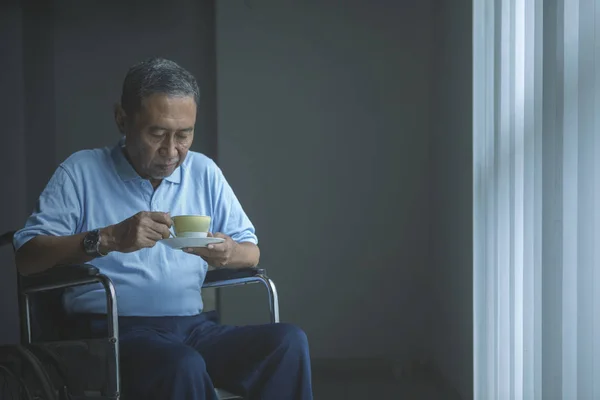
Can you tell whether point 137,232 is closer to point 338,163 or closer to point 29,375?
point 29,375

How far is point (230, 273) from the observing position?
211 centimetres

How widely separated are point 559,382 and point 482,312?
1071 millimetres

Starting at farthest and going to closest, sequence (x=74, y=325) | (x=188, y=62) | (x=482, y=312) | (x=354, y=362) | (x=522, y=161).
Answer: (x=188, y=62), (x=354, y=362), (x=482, y=312), (x=522, y=161), (x=74, y=325)

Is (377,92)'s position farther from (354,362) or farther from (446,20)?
(354,362)

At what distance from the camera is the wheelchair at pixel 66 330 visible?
164 cm

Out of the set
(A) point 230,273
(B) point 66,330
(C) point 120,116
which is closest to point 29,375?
(B) point 66,330

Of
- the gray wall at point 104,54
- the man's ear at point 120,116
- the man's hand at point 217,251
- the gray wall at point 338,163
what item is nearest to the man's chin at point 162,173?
the man's ear at point 120,116

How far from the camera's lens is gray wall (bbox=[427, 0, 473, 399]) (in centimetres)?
319

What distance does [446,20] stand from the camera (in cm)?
381

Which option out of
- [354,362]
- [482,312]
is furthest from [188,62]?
[482,312]

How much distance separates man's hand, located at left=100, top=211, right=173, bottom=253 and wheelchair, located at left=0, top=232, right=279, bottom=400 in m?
0.09

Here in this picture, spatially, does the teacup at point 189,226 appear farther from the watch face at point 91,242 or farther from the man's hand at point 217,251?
the watch face at point 91,242

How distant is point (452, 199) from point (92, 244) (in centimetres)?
225

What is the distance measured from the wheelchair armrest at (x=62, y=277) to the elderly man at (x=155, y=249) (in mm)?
48
